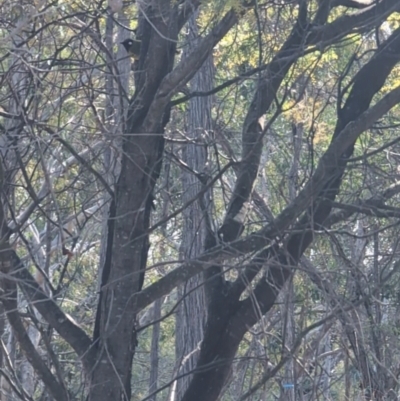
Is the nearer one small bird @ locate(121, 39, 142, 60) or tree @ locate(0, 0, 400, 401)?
tree @ locate(0, 0, 400, 401)

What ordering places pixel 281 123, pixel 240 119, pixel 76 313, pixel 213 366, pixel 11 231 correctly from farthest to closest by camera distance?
pixel 76 313, pixel 281 123, pixel 240 119, pixel 213 366, pixel 11 231

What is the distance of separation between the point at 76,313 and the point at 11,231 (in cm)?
911

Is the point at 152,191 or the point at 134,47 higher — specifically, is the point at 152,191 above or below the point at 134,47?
below

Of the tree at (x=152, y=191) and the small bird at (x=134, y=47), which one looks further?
the small bird at (x=134, y=47)

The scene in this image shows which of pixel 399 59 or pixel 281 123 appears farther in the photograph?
pixel 281 123

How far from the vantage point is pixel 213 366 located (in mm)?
5328

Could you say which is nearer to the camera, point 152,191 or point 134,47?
point 152,191

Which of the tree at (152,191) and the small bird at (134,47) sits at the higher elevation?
the small bird at (134,47)

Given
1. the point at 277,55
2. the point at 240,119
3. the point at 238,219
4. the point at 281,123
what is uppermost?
the point at 281,123

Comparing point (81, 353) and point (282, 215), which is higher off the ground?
point (282, 215)

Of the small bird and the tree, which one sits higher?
the small bird

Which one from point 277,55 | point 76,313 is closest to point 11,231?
point 277,55

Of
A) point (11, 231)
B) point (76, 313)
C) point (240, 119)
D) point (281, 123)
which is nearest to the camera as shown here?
point (11, 231)

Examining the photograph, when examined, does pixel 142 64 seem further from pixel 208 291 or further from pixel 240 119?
A: pixel 240 119
